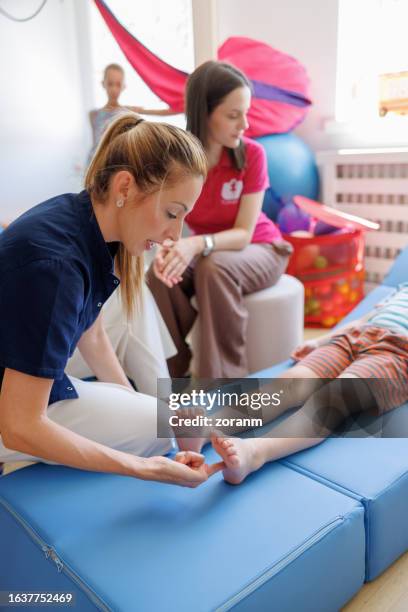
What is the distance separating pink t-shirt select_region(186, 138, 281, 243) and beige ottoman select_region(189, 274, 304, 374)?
0.25 meters

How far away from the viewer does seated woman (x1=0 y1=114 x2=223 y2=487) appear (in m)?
0.81

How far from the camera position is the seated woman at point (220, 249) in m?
1.66

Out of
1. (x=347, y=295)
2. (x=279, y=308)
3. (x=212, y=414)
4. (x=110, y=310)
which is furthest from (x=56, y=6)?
(x=347, y=295)

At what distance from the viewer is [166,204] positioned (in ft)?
3.00

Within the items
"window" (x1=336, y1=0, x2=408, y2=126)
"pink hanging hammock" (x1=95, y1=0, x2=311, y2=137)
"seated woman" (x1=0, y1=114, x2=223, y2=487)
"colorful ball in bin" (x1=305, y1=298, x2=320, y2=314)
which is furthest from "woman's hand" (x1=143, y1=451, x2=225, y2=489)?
"window" (x1=336, y1=0, x2=408, y2=126)

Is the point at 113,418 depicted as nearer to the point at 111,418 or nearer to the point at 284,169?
the point at 111,418

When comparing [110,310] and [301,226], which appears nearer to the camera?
[110,310]

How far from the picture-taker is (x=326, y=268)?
2404 millimetres

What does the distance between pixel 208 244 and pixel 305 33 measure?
154 centimetres

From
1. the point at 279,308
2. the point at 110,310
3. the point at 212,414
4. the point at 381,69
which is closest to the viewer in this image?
the point at 212,414

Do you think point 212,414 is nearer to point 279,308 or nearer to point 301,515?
point 301,515

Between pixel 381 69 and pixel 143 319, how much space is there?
75.4 inches

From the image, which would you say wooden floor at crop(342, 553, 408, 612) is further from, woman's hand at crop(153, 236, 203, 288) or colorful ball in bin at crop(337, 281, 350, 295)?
colorful ball in bin at crop(337, 281, 350, 295)

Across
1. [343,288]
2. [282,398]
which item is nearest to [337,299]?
[343,288]
